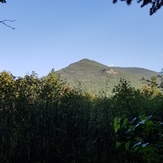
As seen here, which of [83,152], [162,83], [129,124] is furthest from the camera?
[83,152]

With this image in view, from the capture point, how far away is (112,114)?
73.9 ft

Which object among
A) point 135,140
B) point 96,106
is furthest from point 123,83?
point 135,140

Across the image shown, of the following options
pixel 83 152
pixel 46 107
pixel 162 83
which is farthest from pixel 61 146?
pixel 162 83

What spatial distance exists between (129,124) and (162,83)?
17.9 m

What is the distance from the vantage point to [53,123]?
80.3 ft

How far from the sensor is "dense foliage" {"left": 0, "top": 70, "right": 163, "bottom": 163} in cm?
2291

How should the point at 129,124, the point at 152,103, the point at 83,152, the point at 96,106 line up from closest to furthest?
1. the point at 129,124
2. the point at 152,103
3. the point at 83,152
4. the point at 96,106

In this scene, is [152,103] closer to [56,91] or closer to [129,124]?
[56,91]

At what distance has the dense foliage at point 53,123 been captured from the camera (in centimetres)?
2291

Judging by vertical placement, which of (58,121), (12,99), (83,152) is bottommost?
(83,152)

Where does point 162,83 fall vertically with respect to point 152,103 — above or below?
above

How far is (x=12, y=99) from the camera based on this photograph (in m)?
23.1

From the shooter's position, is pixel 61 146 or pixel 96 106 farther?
pixel 96 106

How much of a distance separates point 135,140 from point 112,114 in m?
20.6
